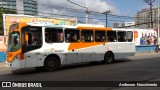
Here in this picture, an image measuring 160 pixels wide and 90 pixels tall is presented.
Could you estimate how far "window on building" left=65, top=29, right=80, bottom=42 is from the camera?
55.9 ft

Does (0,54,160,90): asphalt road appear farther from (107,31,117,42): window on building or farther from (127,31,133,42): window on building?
(127,31,133,42): window on building

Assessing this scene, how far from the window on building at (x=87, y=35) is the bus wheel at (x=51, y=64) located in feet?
9.03

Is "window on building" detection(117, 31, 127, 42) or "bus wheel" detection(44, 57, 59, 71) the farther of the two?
"window on building" detection(117, 31, 127, 42)

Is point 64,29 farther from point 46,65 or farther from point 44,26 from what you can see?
point 46,65

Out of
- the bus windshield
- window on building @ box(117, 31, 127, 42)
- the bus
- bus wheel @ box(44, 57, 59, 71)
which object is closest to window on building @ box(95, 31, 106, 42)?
the bus

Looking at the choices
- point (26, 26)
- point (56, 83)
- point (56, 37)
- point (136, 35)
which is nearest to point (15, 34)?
point (26, 26)

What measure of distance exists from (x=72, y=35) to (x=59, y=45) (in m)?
1.35

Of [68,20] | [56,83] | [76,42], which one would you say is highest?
[68,20]

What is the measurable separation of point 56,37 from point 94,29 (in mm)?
3541

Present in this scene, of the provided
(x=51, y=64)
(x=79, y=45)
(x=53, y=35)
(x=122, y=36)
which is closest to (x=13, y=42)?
(x=53, y=35)

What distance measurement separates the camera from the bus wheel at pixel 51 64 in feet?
52.0

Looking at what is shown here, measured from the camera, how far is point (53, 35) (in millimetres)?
16266

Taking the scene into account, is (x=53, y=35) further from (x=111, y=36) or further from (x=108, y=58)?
(x=108, y=58)

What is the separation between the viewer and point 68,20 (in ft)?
108
